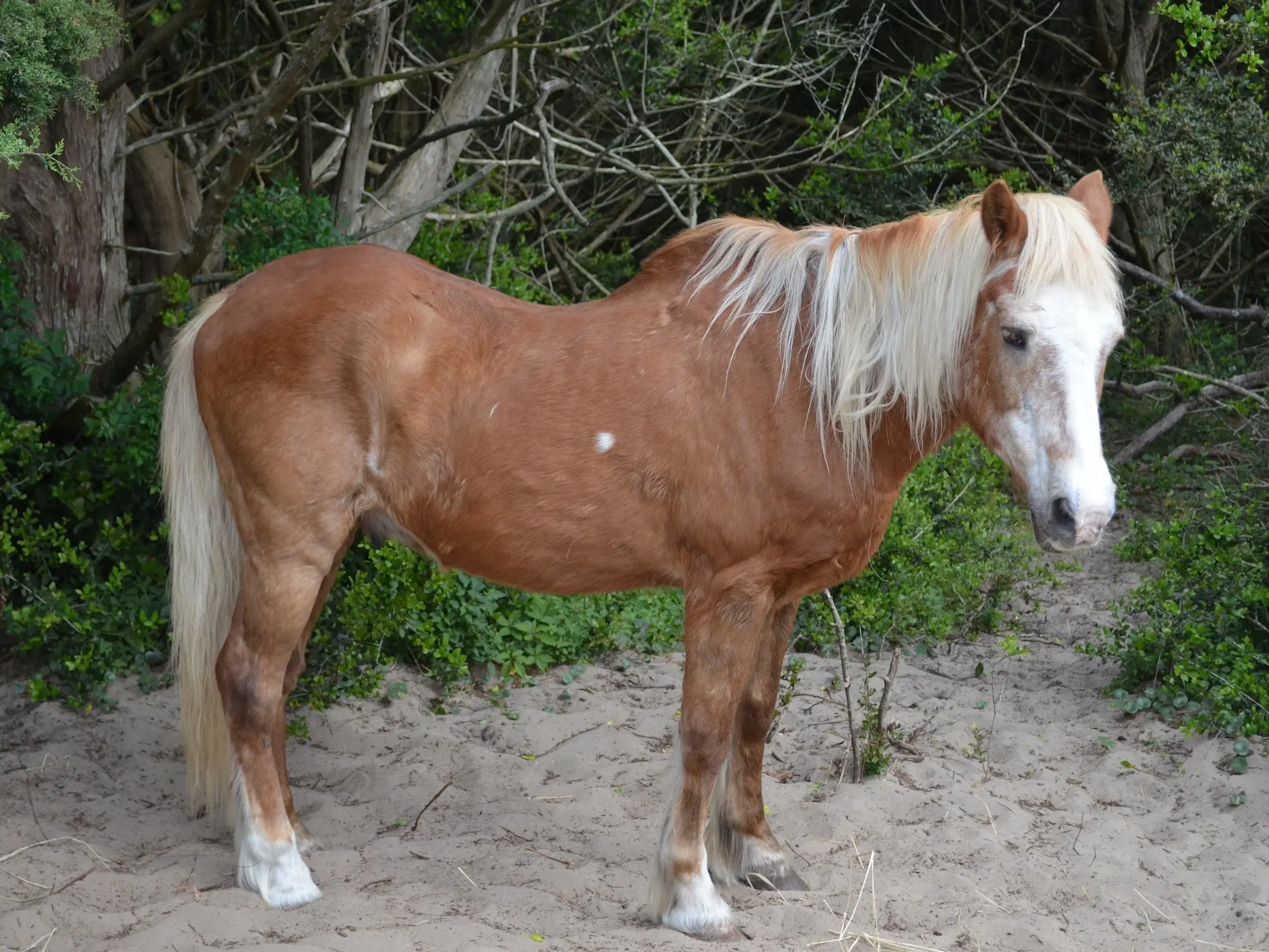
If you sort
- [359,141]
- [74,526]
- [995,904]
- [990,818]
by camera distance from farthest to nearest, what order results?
[359,141] < [74,526] < [990,818] < [995,904]

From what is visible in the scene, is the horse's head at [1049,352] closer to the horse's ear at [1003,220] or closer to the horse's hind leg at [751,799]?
the horse's ear at [1003,220]

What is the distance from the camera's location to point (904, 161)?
233 inches

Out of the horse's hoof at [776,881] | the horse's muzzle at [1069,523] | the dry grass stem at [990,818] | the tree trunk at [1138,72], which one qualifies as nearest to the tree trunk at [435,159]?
the horse's hoof at [776,881]

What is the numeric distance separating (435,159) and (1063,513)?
149 inches

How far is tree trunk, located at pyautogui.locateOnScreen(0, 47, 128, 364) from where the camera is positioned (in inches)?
183

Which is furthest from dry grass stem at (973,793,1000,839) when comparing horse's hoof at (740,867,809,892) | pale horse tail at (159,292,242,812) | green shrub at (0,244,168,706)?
green shrub at (0,244,168,706)

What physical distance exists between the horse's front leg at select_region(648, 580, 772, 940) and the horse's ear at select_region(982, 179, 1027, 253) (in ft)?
3.51

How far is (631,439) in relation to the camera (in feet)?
10.2

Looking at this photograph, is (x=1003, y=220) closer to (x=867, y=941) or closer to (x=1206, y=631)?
Answer: (x=867, y=941)

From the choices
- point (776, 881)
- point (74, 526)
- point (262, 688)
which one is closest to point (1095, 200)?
point (776, 881)

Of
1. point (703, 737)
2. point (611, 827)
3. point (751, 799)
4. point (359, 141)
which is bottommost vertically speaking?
point (611, 827)

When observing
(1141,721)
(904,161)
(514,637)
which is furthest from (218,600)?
(904,161)

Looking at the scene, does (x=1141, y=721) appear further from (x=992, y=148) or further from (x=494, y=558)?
(x=992, y=148)

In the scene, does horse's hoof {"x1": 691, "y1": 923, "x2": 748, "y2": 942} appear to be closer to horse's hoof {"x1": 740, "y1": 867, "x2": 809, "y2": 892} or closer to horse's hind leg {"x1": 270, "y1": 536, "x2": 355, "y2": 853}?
horse's hoof {"x1": 740, "y1": 867, "x2": 809, "y2": 892}
